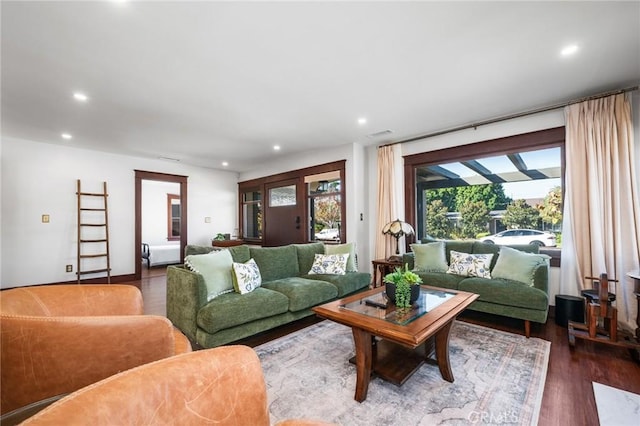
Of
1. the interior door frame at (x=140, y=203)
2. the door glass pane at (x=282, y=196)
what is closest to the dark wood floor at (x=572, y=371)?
the door glass pane at (x=282, y=196)

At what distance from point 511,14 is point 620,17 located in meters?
0.82

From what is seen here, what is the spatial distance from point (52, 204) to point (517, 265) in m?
7.53

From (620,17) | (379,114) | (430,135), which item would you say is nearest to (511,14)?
(620,17)

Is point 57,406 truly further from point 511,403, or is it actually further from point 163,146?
point 163,146

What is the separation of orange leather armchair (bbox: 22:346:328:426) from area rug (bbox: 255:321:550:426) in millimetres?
1235

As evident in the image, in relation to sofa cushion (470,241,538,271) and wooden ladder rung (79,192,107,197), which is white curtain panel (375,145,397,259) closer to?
sofa cushion (470,241,538,271)

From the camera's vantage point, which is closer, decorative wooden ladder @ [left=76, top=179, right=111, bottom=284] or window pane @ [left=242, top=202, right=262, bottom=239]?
decorative wooden ladder @ [left=76, top=179, right=111, bottom=284]

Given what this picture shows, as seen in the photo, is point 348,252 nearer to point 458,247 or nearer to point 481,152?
point 458,247

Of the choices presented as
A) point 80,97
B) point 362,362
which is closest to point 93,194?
point 80,97

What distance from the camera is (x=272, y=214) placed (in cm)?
688

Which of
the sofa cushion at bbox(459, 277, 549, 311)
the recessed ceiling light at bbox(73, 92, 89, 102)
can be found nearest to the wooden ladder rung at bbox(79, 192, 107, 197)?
the recessed ceiling light at bbox(73, 92, 89, 102)

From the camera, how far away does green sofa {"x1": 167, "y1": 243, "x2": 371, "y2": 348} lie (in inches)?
96.7

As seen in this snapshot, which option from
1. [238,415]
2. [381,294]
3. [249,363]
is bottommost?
[381,294]

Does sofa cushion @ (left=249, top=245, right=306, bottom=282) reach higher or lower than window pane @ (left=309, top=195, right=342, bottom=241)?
lower
